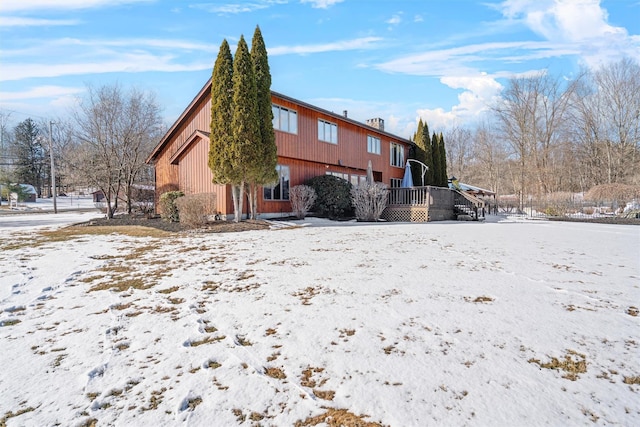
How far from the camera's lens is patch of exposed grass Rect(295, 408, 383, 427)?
1668 mm

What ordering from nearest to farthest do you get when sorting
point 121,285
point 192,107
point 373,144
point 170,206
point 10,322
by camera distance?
point 10,322 < point 121,285 < point 170,206 < point 192,107 < point 373,144

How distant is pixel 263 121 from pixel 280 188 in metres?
3.42

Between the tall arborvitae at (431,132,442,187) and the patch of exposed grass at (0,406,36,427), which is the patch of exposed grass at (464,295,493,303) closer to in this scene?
the patch of exposed grass at (0,406,36,427)

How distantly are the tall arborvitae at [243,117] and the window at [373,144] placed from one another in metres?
10.1

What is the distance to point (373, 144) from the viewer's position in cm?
2061

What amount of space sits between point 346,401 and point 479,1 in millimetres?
11210

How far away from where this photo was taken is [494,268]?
4898mm

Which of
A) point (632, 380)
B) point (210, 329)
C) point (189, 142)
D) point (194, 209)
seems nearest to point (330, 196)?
point (194, 209)

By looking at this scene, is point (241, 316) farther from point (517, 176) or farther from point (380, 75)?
point (517, 176)

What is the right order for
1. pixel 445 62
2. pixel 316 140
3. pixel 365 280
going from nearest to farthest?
pixel 365 280
pixel 445 62
pixel 316 140

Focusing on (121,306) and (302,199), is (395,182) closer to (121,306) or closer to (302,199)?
(302,199)

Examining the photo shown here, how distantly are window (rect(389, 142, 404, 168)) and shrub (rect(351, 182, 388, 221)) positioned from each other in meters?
8.47

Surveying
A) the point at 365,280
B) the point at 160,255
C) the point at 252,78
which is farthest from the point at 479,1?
the point at 160,255

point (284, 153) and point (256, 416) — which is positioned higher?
point (284, 153)
